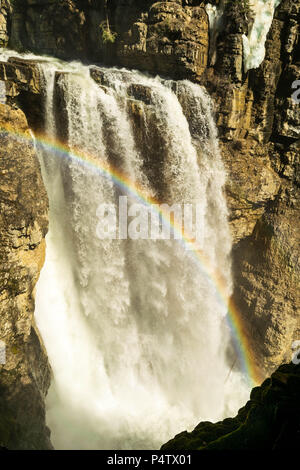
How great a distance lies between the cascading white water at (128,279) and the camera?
37.1ft

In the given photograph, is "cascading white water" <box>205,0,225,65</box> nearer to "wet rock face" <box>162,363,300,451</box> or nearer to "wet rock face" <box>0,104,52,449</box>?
"wet rock face" <box>0,104,52,449</box>

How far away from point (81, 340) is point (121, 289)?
2.69m

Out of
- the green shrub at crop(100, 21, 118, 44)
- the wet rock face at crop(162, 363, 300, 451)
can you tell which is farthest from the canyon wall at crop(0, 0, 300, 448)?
the wet rock face at crop(162, 363, 300, 451)

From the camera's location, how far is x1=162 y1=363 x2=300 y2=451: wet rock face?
370 cm

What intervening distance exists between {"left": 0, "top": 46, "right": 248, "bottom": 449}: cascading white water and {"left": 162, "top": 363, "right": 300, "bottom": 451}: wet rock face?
26.7 ft

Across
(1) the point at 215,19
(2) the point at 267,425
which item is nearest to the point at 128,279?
(2) the point at 267,425

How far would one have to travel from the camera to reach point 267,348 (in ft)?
49.2

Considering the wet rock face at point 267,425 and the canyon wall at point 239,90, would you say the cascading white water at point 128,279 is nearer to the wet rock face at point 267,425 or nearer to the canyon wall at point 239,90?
the canyon wall at point 239,90

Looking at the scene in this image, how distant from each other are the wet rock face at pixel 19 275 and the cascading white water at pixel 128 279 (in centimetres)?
199

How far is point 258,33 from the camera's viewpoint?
13.3 m

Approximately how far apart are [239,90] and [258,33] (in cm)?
230

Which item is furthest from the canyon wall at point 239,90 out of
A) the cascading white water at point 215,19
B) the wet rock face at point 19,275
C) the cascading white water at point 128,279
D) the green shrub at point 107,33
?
the wet rock face at point 19,275

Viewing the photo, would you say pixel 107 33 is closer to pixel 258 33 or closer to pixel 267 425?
pixel 258 33
